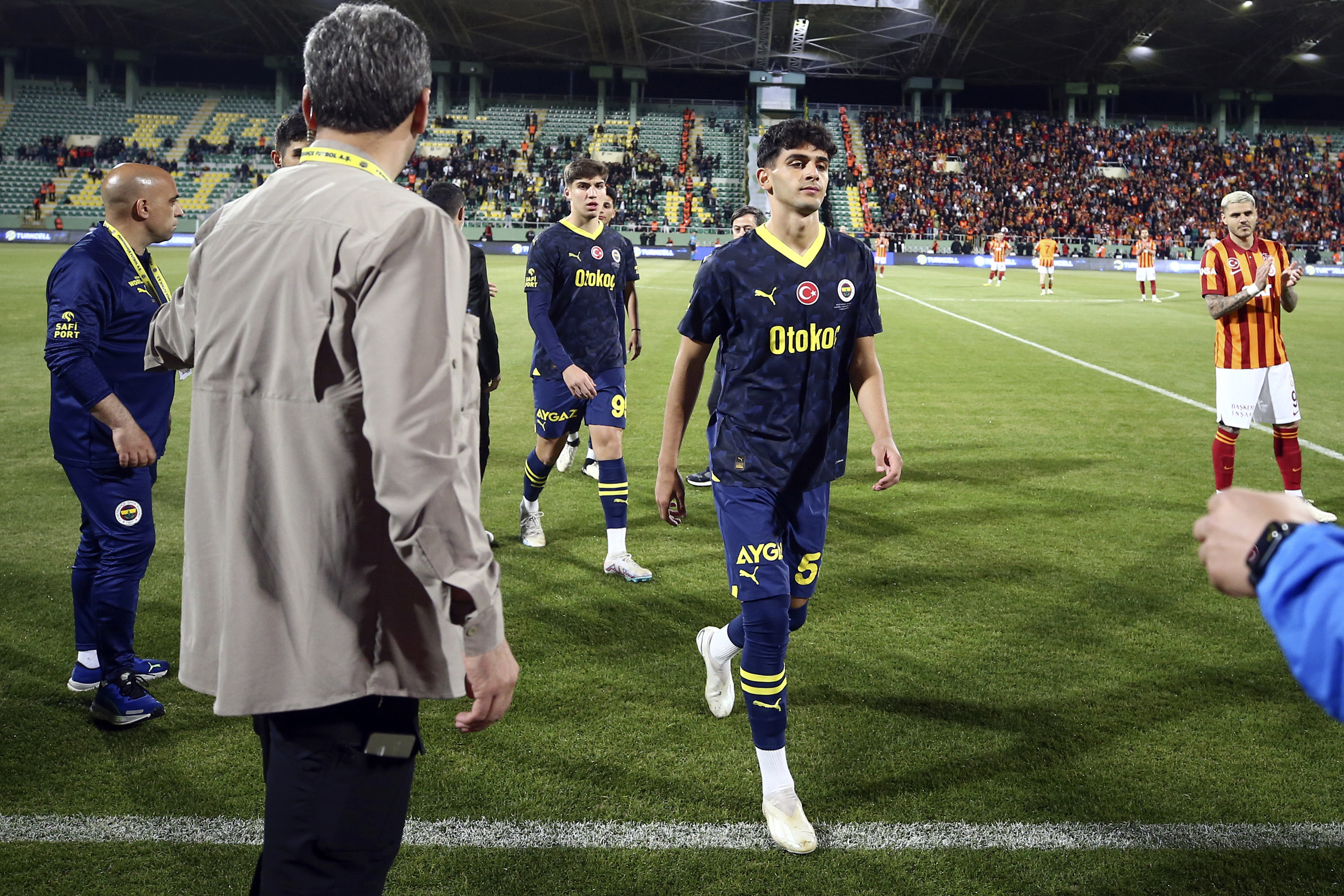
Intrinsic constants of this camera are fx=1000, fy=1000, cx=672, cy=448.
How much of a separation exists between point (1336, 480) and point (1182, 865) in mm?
6717

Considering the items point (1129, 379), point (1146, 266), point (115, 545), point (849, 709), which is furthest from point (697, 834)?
point (1146, 266)

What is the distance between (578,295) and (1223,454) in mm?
5037

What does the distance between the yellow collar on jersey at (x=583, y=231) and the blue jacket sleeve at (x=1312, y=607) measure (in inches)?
222

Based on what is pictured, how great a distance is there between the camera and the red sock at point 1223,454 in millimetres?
7625

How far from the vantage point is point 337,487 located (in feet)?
6.00

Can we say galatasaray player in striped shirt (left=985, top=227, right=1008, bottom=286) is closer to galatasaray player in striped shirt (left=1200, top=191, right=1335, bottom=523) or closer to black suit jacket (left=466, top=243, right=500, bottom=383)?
galatasaray player in striped shirt (left=1200, top=191, right=1335, bottom=523)

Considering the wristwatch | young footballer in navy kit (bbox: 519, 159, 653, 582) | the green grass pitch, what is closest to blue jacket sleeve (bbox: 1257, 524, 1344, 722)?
the wristwatch

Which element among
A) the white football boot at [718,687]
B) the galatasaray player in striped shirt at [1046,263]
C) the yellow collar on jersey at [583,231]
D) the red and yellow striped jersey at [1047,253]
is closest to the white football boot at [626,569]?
the white football boot at [718,687]

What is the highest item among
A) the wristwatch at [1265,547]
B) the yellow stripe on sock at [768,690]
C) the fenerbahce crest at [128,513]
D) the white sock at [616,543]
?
the wristwatch at [1265,547]

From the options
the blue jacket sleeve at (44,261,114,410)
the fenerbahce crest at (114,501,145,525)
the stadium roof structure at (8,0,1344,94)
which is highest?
the stadium roof structure at (8,0,1344,94)

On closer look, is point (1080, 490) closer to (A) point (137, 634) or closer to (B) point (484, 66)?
(A) point (137, 634)

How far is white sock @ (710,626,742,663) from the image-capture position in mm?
4137

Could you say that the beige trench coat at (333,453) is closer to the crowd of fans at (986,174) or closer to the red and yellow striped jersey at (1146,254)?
the red and yellow striped jersey at (1146,254)

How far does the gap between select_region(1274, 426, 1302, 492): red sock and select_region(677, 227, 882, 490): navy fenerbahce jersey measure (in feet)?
17.5
